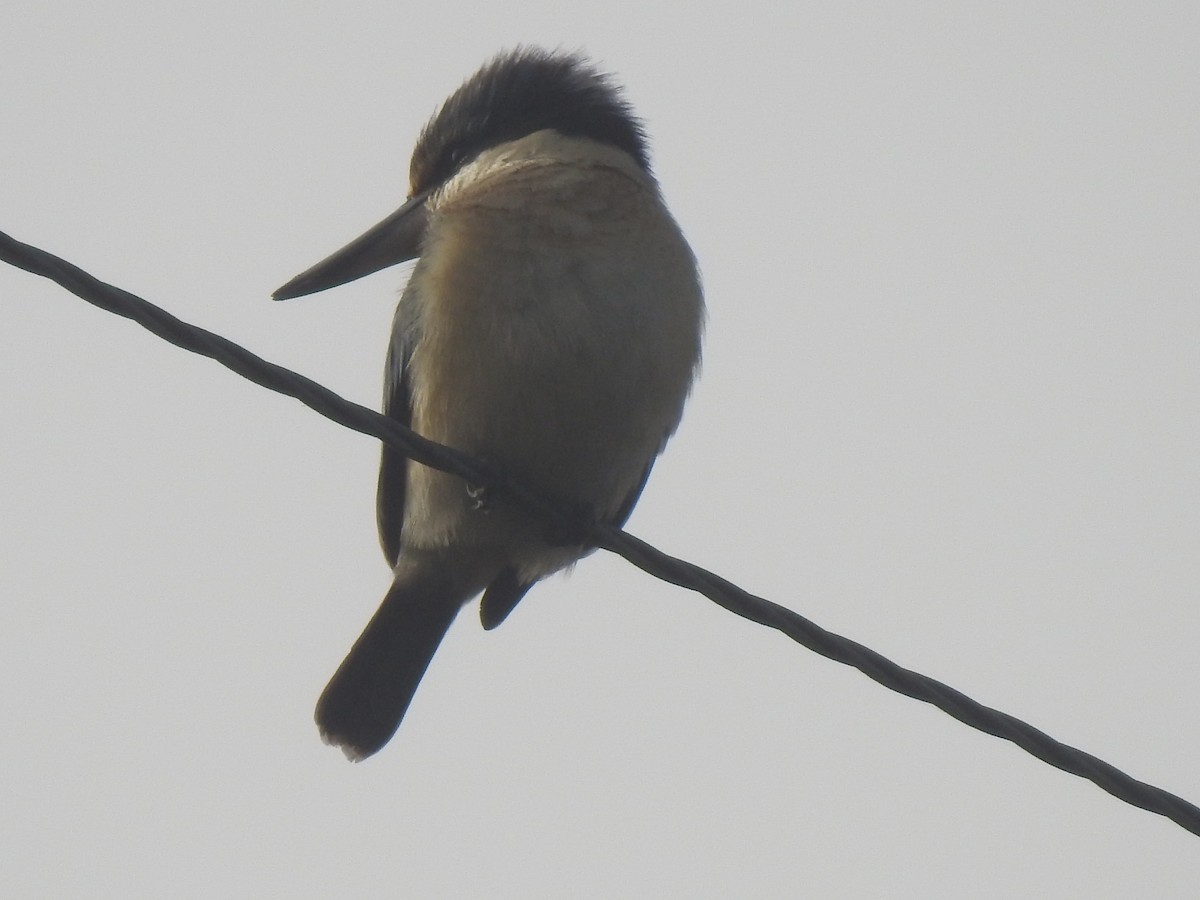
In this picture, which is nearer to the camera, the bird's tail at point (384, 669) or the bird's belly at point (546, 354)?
the bird's belly at point (546, 354)

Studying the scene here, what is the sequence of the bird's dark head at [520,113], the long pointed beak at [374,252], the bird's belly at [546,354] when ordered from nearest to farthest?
the bird's belly at [546,354] → the long pointed beak at [374,252] → the bird's dark head at [520,113]

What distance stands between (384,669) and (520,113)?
6.54 feet

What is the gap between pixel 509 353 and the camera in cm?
397

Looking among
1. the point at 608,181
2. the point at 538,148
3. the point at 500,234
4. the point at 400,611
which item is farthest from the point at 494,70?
the point at 400,611

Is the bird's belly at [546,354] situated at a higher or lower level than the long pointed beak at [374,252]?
lower

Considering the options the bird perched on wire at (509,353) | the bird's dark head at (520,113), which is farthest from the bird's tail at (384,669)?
the bird's dark head at (520,113)

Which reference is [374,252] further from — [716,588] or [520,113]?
[716,588]

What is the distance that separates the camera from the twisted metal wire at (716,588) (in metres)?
2.54

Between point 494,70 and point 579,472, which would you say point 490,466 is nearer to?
point 579,472

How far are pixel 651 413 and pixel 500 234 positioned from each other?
650mm

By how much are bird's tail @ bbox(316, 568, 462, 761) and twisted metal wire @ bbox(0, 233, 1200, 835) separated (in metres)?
1.89

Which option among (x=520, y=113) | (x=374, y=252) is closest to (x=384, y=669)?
(x=374, y=252)

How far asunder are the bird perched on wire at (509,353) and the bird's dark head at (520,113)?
12 mm

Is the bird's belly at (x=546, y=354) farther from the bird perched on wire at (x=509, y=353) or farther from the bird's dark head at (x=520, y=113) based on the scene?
the bird's dark head at (x=520, y=113)
